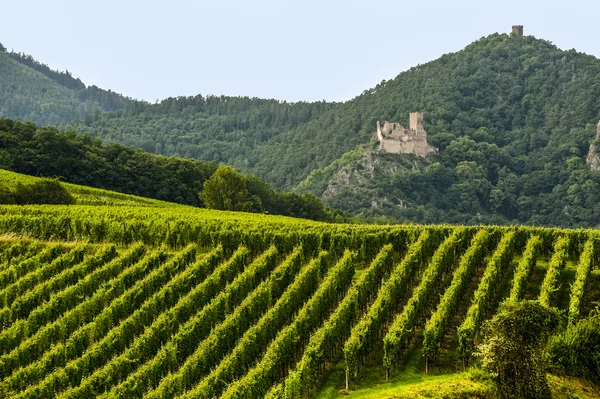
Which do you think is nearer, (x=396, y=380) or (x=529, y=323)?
(x=529, y=323)

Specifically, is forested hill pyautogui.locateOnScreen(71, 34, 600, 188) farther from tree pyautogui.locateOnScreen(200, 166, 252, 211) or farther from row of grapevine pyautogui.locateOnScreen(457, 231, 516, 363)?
row of grapevine pyautogui.locateOnScreen(457, 231, 516, 363)

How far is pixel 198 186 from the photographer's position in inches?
3469

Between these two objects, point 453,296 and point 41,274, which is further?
point 41,274

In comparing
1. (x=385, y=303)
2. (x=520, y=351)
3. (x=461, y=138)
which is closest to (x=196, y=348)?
(x=385, y=303)

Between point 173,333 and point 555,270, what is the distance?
17.0 m

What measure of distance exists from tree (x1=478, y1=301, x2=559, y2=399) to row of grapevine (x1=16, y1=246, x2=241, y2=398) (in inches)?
497

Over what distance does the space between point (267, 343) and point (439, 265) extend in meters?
10.2

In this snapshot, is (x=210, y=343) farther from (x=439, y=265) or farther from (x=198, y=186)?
(x=198, y=186)

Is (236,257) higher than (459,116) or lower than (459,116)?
lower

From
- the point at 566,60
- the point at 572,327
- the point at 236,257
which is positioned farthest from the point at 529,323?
the point at 566,60

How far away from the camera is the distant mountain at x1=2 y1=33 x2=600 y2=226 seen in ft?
393

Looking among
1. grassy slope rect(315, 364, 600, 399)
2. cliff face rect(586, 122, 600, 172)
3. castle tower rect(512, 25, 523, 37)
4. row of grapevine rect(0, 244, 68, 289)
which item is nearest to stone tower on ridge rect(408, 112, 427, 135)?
cliff face rect(586, 122, 600, 172)

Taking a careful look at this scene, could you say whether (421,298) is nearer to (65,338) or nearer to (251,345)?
(251,345)

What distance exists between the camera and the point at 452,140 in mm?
142125
